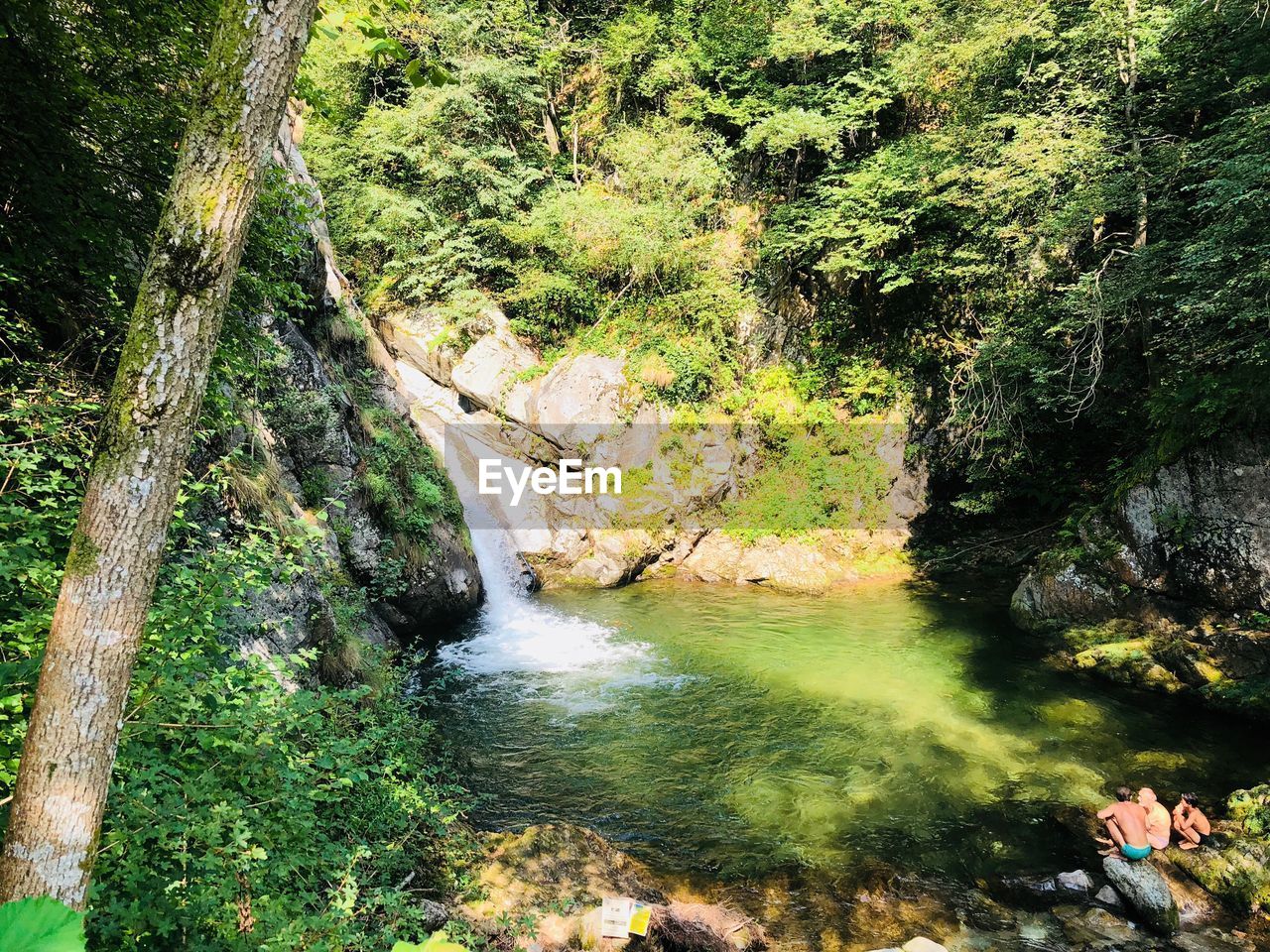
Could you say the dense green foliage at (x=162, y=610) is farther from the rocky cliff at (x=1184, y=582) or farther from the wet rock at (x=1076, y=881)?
the rocky cliff at (x=1184, y=582)

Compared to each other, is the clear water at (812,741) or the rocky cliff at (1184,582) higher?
the rocky cliff at (1184,582)

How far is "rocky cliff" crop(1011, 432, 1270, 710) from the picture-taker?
8359 mm

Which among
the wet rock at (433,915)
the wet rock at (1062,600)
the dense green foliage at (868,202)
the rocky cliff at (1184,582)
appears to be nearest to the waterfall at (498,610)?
the dense green foliage at (868,202)

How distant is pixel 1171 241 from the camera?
923 centimetres

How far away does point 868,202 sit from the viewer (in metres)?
15.1

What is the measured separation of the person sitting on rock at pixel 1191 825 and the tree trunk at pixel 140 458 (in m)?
8.78

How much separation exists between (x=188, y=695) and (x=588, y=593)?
38.3 feet

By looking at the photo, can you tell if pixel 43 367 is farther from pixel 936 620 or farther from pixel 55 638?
pixel 936 620

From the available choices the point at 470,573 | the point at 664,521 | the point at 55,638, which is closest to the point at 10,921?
the point at 55,638

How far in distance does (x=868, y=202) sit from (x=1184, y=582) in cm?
1068

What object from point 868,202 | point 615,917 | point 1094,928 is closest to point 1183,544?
point 1094,928

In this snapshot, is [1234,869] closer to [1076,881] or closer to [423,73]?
[1076,881]

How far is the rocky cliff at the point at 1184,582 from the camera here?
8.36 meters

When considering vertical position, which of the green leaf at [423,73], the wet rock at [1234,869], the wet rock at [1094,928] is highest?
the green leaf at [423,73]
